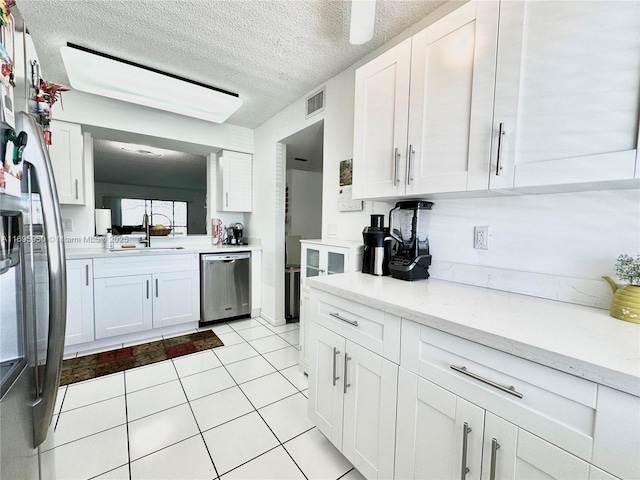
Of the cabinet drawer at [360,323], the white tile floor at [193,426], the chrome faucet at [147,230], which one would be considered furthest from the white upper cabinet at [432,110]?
the chrome faucet at [147,230]

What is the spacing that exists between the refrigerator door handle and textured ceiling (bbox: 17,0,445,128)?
1.50m

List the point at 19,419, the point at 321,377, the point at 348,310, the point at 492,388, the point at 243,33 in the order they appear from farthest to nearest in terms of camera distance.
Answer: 1. the point at 243,33
2. the point at 321,377
3. the point at 348,310
4. the point at 492,388
5. the point at 19,419

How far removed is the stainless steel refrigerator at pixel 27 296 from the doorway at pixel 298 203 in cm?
269

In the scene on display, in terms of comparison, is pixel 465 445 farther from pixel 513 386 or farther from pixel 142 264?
pixel 142 264

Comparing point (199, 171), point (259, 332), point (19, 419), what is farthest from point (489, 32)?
point (199, 171)

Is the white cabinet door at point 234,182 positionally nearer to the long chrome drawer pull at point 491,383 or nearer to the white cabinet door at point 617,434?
the long chrome drawer pull at point 491,383

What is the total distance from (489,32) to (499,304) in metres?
1.13

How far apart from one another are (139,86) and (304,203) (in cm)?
299

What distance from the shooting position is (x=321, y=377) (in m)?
1.48

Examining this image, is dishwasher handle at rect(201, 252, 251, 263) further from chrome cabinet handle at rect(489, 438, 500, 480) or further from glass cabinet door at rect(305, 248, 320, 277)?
chrome cabinet handle at rect(489, 438, 500, 480)

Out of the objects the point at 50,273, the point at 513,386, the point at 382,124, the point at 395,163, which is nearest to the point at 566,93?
the point at 395,163

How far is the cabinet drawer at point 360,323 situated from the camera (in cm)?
111

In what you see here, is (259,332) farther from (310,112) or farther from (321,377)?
(310,112)

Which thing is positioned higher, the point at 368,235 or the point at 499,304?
the point at 368,235
